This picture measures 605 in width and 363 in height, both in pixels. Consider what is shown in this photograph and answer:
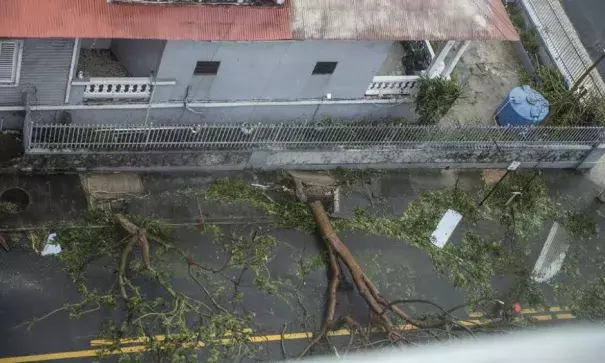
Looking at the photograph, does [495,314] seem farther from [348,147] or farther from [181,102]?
[181,102]

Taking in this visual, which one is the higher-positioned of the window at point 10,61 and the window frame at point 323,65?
the window frame at point 323,65

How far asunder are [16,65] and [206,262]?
702 centimetres

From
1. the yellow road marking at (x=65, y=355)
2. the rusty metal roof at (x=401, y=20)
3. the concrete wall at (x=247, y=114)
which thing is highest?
the rusty metal roof at (x=401, y=20)

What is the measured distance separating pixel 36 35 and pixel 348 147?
9647mm

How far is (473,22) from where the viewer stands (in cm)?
2122

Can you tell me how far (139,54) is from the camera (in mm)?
20562

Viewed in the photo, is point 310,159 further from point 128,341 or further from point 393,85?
point 128,341

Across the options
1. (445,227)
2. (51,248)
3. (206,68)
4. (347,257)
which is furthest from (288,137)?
(51,248)

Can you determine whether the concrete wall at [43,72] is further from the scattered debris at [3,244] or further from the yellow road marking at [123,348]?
the yellow road marking at [123,348]

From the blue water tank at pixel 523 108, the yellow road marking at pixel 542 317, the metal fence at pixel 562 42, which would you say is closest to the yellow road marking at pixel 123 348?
the yellow road marking at pixel 542 317

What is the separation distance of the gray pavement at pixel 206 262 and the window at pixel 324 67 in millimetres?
3556

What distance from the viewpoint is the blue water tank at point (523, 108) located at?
24656mm

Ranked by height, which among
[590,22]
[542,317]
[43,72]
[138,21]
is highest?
[138,21]

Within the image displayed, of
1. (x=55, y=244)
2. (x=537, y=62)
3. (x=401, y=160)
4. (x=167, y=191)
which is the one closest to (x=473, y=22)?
(x=401, y=160)
